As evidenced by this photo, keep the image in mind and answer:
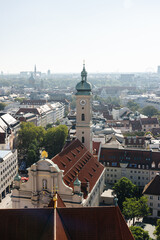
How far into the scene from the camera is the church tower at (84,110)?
3310 inches

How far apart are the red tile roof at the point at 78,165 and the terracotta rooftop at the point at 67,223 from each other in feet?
69.8

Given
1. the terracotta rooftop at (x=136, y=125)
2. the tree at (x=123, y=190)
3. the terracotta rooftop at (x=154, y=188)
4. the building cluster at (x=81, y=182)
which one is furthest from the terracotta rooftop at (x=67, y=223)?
the terracotta rooftop at (x=136, y=125)

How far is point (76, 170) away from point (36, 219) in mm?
29242

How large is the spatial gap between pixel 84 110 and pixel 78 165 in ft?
68.7

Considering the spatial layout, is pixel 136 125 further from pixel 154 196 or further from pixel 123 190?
pixel 154 196

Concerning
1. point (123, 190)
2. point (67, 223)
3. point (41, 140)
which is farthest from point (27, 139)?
point (67, 223)

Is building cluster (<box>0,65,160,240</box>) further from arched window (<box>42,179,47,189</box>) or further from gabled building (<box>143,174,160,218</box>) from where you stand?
arched window (<box>42,179,47,189</box>)

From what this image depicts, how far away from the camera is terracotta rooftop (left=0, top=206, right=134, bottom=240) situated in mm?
36906

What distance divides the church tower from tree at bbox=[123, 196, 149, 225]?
2330 centimetres

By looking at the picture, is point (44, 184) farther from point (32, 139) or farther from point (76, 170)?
point (32, 139)

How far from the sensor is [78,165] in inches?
2709

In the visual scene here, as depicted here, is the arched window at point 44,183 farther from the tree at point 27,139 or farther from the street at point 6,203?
the tree at point 27,139

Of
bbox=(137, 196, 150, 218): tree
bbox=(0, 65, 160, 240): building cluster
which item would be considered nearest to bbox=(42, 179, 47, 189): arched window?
bbox=(0, 65, 160, 240): building cluster

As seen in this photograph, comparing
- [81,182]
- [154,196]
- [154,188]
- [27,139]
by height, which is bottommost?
[154,196]
